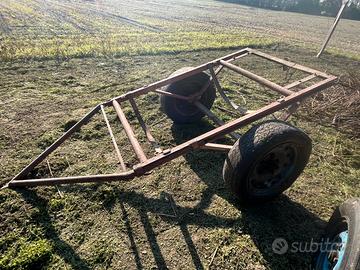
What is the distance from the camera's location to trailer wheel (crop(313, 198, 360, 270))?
2074 millimetres

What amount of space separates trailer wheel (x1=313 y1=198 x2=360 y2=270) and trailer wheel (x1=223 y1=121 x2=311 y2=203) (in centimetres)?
73

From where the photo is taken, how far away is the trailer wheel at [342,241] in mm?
2074

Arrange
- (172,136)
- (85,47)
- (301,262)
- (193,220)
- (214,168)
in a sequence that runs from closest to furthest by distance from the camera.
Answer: (301,262), (193,220), (214,168), (172,136), (85,47)

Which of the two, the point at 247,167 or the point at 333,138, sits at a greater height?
the point at 247,167

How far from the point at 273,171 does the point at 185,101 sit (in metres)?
2.17

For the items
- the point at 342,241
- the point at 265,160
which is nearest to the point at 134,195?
the point at 265,160

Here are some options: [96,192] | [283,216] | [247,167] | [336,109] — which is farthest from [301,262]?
[336,109]

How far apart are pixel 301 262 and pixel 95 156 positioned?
9.76 feet

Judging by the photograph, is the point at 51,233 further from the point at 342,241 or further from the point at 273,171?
the point at 342,241

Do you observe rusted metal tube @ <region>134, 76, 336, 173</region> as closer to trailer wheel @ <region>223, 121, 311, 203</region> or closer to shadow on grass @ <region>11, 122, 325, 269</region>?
Result: trailer wheel @ <region>223, 121, 311, 203</region>

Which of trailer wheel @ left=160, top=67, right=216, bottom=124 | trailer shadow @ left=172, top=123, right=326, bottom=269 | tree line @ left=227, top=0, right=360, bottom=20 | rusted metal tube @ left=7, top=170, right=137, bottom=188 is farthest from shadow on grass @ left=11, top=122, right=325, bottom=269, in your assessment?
tree line @ left=227, top=0, right=360, bottom=20

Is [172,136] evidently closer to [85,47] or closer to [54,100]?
[54,100]

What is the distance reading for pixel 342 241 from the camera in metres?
2.54

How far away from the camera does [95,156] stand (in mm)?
4301
